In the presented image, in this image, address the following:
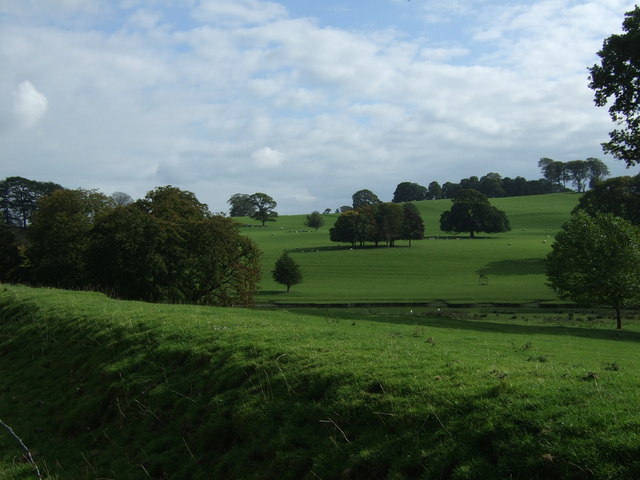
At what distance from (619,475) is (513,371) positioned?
373 centimetres

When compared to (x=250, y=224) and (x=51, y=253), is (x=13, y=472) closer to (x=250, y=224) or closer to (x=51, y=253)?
(x=51, y=253)

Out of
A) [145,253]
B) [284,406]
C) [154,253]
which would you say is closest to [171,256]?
[154,253]

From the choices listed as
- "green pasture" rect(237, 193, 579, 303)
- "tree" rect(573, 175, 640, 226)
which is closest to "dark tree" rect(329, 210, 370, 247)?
"green pasture" rect(237, 193, 579, 303)

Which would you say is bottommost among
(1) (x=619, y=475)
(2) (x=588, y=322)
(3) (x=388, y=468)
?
(2) (x=588, y=322)

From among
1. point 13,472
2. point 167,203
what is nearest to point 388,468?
point 13,472

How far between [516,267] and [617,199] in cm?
2270

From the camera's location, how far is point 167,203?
51.8m

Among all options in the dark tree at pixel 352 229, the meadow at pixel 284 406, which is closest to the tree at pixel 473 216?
the dark tree at pixel 352 229

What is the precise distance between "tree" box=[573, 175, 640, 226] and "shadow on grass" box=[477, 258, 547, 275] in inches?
521

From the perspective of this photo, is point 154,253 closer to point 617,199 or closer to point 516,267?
point 516,267

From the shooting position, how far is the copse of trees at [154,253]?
146ft

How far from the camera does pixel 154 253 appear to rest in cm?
4475

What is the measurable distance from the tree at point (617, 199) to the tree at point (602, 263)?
49.8 meters

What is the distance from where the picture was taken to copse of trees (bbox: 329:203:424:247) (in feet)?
432
